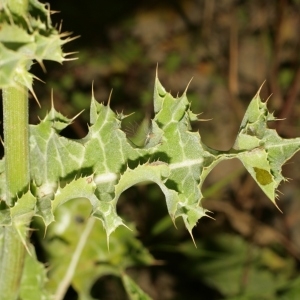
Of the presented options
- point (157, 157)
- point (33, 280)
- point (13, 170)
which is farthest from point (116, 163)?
point (33, 280)

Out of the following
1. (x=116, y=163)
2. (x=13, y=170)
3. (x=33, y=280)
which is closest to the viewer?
(x=13, y=170)

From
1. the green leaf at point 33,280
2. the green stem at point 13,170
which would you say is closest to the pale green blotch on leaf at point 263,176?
the green stem at point 13,170

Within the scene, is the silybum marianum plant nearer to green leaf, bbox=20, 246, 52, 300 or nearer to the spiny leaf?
the spiny leaf

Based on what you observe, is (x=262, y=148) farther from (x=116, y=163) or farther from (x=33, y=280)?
(x=33, y=280)

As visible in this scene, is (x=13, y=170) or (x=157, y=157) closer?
(x=13, y=170)

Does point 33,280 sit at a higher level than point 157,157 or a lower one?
lower

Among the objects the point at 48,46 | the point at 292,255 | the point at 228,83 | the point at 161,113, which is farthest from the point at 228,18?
the point at 48,46

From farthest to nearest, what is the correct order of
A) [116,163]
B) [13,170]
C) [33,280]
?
[33,280] → [116,163] → [13,170]

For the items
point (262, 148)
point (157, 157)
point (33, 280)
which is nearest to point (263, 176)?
point (262, 148)

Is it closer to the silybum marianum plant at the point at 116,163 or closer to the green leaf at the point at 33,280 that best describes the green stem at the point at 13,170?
the silybum marianum plant at the point at 116,163

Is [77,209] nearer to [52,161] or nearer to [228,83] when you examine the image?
[52,161]
